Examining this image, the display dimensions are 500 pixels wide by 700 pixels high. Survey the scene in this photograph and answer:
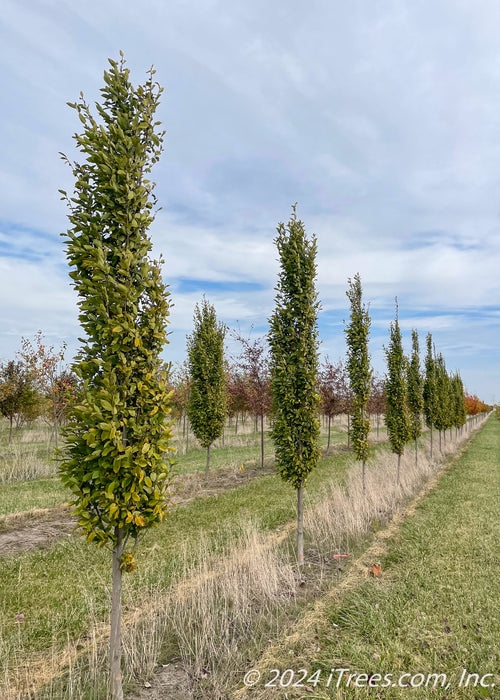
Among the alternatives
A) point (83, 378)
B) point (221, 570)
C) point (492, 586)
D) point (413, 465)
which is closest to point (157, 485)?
point (83, 378)

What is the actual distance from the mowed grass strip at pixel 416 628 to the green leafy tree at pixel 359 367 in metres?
3.43

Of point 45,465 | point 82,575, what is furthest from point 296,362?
point 45,465

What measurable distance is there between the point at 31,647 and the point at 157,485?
9.15ft

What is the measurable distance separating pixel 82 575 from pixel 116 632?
3.41 m

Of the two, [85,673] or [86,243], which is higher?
[86,243]

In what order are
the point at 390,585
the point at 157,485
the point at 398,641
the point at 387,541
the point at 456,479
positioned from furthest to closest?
1. the point at 456,479
2. the point at 387,541
3. the point at 390,585
4. the point at 398,641
5. the point at 157,485

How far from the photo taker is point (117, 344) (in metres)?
3.45

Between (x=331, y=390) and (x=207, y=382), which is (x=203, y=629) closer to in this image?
(x=207, y=382)

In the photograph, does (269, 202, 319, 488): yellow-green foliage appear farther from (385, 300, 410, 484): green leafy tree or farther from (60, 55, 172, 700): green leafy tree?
(385, 300, 410, 484): green leafy tree

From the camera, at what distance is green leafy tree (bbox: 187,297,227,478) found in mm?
14094

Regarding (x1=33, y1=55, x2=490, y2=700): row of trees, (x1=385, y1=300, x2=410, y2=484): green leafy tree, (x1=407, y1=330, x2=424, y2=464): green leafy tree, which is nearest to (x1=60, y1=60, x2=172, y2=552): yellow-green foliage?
(x1=33, y1=55, x2=490, y2=700): row of trees

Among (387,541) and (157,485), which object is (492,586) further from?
(157,485)

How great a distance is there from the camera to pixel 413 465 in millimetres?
15852

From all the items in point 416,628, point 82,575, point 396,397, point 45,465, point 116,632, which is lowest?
point 82,575
